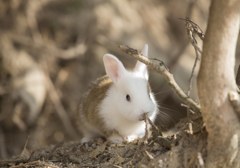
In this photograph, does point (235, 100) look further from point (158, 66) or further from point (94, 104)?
point (94, 104)

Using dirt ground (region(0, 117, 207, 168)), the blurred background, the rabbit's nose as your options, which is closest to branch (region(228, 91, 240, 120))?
dirt ground (region(0, 117, 207, 168))

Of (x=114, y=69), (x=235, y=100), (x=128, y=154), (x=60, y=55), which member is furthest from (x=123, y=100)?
(x=60, y=55)

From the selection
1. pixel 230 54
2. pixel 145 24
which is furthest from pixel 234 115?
pixel 145 24

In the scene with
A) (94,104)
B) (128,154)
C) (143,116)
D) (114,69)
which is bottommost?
(128,154)

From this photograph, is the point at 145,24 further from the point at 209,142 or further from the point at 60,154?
the point at 209,142

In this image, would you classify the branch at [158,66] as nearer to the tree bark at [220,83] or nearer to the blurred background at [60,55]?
the tree bark at [220,83]
